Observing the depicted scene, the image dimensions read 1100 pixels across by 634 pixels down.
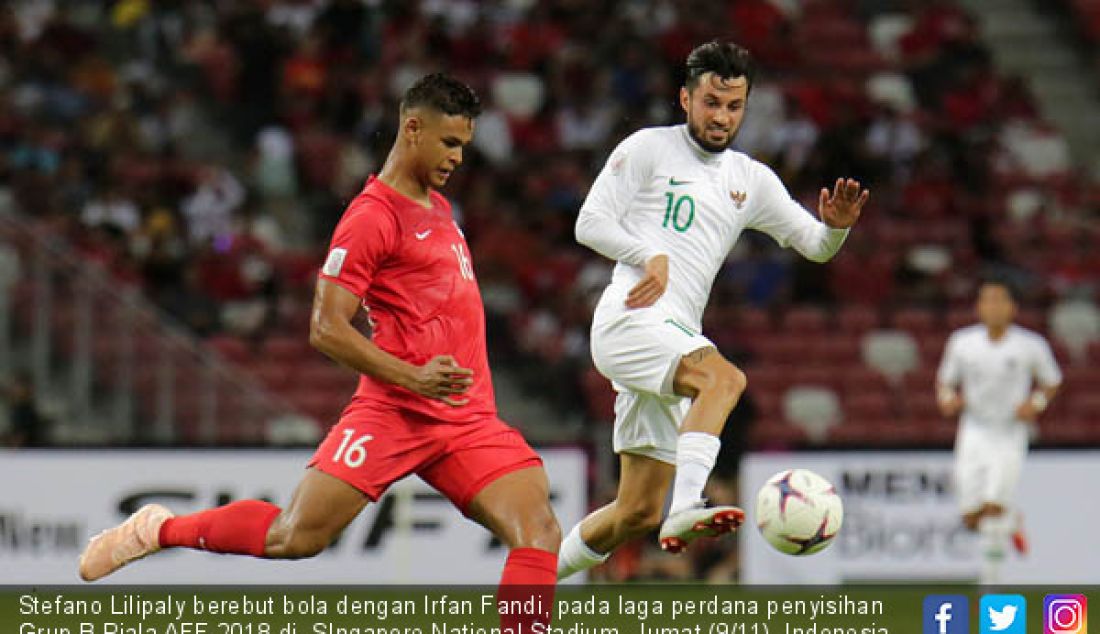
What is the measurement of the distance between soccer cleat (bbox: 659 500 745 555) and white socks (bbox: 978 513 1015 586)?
18.6 feet

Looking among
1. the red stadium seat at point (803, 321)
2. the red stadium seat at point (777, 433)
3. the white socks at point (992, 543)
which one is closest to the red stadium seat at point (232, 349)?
the red stadium seat at point (777, 433)

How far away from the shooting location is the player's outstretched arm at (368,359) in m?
7.18

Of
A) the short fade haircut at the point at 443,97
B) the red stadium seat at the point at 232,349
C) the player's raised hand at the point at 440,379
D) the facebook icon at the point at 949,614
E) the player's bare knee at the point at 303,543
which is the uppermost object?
the red stadium seat at the point at 232,349

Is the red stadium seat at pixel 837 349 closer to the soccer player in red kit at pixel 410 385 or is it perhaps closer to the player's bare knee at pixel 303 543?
the soccer player in red kit at pixel 410 385

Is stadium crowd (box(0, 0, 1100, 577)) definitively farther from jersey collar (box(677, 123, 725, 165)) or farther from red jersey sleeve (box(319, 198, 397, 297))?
red jersey sleeve (box(319, 198, 397, 297))

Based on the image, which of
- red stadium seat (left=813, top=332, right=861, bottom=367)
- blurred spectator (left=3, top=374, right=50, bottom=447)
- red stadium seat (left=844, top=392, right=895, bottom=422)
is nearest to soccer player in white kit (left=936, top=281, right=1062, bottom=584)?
red stadium seat (left=844, top=392, right=895, bottom=422)

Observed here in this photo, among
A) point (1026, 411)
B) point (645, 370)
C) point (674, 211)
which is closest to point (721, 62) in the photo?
point (674, 211)

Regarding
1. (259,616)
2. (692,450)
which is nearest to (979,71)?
(259,616)

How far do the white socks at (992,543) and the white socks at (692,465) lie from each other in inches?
219

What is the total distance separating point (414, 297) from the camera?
7469mm

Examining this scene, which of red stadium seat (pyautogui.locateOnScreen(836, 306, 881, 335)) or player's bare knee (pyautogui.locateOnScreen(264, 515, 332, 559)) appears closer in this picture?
player's bare knee (pyautogui.locateOnScreen(264, 515, 332, 559))

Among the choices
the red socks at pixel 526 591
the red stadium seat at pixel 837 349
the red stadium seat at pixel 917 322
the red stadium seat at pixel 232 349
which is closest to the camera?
the red socks at pixel 526 591

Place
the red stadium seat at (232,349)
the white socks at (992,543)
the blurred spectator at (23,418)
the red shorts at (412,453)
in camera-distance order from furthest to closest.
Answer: the red stadium seat at (232,349), the blurred spectator at (23,418), the white socks at (992,543), the red shorts at (412,453)

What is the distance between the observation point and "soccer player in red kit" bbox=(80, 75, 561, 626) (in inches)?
285
